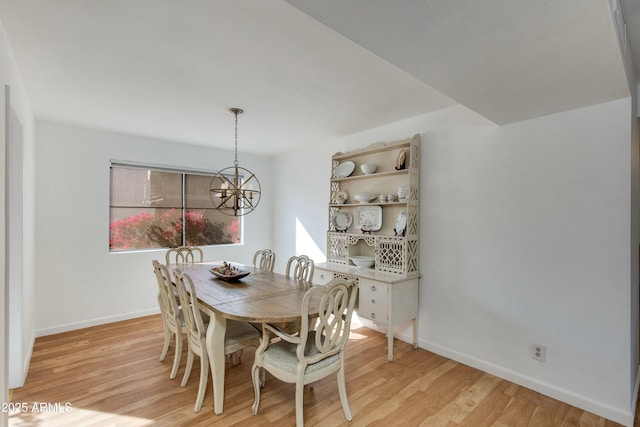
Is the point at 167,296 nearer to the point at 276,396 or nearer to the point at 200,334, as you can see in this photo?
the point at 200,334

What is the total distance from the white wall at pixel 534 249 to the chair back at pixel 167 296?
7.83ft

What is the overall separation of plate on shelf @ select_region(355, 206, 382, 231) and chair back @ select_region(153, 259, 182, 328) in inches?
85.1

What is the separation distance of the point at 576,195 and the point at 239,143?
13.1 ft

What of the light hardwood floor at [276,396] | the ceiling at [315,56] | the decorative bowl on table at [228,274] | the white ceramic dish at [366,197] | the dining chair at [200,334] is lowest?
the light hardwood floor at [276,396]

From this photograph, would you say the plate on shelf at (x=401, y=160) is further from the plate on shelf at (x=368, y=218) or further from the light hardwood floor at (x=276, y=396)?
the light hardwood floor at (x=276, y=396)

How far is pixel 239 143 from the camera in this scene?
4.66m

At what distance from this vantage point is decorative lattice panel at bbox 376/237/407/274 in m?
3.23

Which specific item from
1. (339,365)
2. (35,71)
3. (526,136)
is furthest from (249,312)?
(526,136)

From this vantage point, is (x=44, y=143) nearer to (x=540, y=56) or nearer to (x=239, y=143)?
(x=239, y=143)

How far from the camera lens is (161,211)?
4.53m

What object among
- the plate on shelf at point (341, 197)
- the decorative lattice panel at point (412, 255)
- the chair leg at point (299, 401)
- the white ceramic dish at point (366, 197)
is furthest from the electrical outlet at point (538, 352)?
the plate on shelf at point (341, 197)

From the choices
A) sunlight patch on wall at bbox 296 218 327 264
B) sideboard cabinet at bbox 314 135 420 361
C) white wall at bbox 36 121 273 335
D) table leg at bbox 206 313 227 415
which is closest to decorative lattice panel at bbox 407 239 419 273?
sideboard cabinet at bbox 314 135 420 361

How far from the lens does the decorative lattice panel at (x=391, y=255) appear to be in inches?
127

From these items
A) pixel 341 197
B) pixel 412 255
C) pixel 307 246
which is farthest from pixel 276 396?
pixel 307 246
